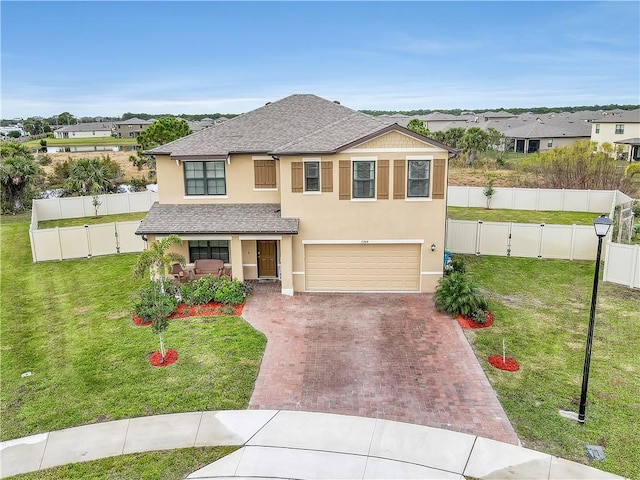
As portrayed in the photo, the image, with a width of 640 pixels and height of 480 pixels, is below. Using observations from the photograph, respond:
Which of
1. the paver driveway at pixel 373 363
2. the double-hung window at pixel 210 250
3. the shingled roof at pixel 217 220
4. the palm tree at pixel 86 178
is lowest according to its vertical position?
the paver driveway at pixel 373 363

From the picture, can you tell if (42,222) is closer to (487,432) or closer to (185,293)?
(185,293)

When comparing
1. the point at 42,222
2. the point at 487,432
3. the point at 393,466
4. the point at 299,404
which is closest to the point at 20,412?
the point at 299,404

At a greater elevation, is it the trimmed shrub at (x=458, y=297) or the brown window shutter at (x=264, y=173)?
the brown window shutter at (x=264, y=173)

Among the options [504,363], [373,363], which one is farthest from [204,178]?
[504,363]

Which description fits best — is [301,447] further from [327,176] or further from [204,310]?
[327,176]

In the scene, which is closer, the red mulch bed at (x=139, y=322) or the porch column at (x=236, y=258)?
the red mulch bed at (x=139, y=322)

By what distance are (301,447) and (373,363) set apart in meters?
3.95

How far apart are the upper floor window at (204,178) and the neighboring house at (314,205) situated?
0.14 ft

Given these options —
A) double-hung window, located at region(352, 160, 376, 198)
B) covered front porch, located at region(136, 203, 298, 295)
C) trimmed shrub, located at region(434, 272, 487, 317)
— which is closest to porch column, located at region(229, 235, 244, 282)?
covered front porch, located at region(136, 203, 298, 295)

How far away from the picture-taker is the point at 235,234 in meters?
17.3

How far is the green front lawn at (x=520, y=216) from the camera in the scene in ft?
98.0

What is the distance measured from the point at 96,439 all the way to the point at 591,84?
61.2 m

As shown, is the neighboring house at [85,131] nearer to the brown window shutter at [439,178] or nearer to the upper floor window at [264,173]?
the upper floor window at [264,173]

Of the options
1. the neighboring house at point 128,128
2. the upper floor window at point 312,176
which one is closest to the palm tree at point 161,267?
the upper floor window at point 312,176
